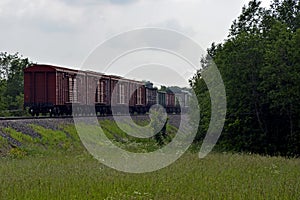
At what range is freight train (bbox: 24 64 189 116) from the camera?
123 feet

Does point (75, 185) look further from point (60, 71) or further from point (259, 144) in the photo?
point (60, 71)

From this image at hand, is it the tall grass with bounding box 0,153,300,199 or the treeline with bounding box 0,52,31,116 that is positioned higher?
the treeline with bounding box 0,52,31,116

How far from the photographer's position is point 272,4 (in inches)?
1631

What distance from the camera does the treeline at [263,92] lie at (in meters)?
28.8

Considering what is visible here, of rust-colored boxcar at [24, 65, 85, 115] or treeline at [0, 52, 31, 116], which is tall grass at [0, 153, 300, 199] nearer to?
rust-colored boxcar at [24, 65, 85, 115]

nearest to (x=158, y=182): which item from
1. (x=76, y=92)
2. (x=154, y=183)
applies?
(x=154, y=183)

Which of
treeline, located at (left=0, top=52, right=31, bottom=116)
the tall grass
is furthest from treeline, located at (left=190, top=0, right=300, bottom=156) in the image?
treeline, located at (left=0, top=52, right=31, bottom=116)

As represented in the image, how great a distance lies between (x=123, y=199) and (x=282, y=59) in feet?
67.2

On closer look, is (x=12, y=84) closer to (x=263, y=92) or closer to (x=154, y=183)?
(x=263, y=92)

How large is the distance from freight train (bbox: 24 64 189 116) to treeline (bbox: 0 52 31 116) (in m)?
9.59

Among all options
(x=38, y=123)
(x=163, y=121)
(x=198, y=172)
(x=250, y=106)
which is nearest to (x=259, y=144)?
(x=250, y=106)

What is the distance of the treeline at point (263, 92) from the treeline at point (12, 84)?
974 inches

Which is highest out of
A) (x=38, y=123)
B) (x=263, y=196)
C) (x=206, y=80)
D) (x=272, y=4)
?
(x=272, y=4)

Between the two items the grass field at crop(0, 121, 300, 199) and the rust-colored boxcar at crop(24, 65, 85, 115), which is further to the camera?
the rust-colored boxcar at crop(24, 65, 85, 115)
